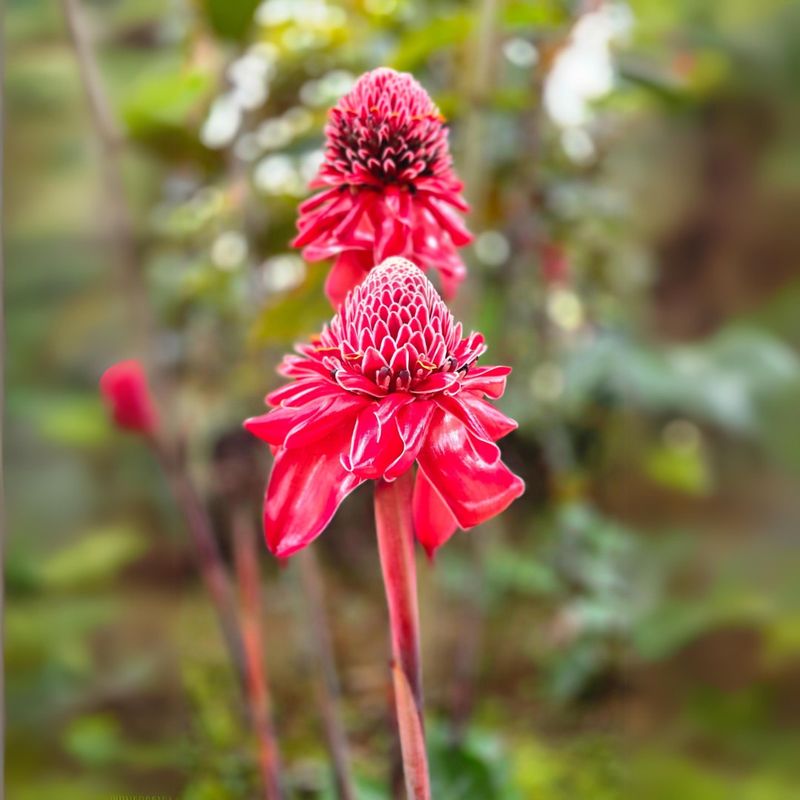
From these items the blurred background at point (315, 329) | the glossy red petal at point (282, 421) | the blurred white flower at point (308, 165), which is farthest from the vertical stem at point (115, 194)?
the glossy red petal at point (282, 421)

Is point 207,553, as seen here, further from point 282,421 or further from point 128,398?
point 282,421

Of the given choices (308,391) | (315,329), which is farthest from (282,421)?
(315,329)

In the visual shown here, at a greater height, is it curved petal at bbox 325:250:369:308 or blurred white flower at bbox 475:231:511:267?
blurred white flower at bbox 475:231:511:267

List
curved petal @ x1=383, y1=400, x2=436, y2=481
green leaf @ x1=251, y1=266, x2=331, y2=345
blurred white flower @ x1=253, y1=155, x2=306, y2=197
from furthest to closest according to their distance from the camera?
blurred white flower @ x1=253, y1=155, x2=306, y2=197
green leaf @ x1=251, y1=266, x2=331, y2=345
curved petal @ x1=383, y1=400, x2=436, y2=481

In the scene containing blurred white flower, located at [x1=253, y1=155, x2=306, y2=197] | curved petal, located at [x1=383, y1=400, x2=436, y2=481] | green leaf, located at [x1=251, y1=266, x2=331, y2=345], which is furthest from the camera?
blurred white flower, located at [x1=253, y1=155, x2=306, y2=197]

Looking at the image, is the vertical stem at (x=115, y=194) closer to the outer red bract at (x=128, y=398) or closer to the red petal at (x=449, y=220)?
the outer red bract at (x=128, y=398)

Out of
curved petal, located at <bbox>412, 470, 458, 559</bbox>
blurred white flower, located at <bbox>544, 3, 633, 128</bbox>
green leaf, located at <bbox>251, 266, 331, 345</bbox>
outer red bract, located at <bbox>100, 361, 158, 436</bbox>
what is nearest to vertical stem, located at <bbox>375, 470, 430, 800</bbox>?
curved petal, located at <bbox>412, 470, 458, 559</bbox>

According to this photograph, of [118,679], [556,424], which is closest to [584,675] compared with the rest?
[556,424]

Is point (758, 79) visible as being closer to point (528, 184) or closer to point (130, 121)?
point (528, 184)

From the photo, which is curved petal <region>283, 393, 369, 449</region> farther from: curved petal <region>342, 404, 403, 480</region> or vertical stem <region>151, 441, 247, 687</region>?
vertical stem <region>151, 441, 247, 687</region>
